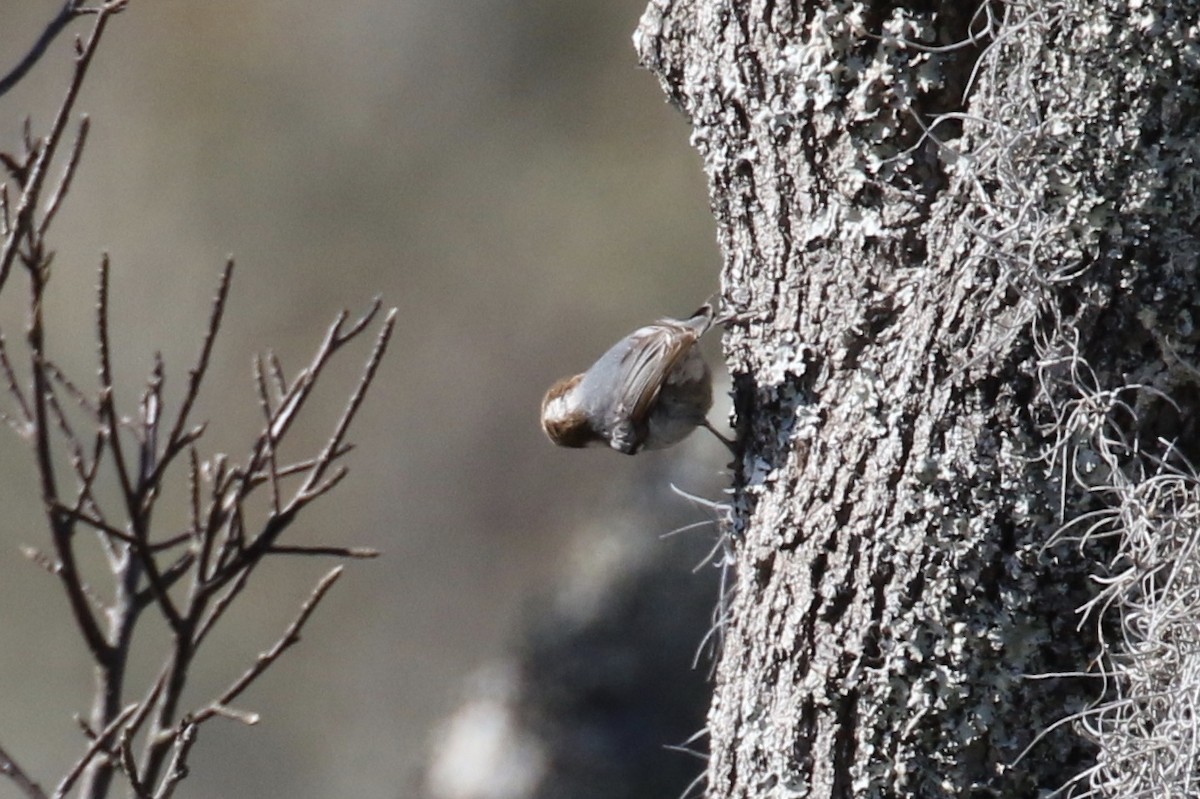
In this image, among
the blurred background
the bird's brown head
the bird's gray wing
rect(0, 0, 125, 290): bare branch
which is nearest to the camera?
rect(0, 0, 125, 290): bare branch

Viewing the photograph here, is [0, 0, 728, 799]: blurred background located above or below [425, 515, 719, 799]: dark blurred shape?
above

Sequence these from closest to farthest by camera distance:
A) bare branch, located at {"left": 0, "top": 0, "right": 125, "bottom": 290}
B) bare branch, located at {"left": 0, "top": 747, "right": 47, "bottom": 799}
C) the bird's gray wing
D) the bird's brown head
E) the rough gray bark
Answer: the rough gray bark, bare branch, located at {"left": 0, "top": 0, "right": 125, "bottom": 290}, bare branch, located at {"left": 0, "top": 747, "right": 47, "bottom": 799}, the bird's gray wing, the bird's brown head

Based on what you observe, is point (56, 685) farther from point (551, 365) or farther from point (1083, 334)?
point (1083, 334)

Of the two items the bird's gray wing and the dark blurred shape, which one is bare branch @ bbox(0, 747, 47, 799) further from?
the dark blurred shape

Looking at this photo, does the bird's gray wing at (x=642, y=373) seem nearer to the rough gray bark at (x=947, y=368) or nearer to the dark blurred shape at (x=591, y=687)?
the rough gray bark at (x=947, y=368)

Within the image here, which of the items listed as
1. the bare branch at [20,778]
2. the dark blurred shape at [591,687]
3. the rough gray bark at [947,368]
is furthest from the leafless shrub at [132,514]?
the dark blurred shape at [591,687]

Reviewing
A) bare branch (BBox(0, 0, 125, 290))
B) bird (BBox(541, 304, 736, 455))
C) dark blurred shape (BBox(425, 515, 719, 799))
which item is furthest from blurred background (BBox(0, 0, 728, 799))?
bare branch (BBox(0, 0, 125, 290))
